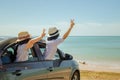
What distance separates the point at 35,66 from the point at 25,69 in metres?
0.51

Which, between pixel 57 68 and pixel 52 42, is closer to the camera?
pixel 52 42

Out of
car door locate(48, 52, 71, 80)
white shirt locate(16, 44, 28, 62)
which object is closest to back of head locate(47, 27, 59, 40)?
car door locate(48, 52, 71, 80)

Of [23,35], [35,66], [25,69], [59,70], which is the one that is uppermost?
Result: [23,35]

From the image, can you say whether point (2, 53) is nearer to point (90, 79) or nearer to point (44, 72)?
point (44, 72)

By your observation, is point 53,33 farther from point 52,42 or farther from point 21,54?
point 21,54

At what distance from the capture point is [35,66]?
29.6 ft

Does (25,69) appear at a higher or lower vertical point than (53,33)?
lower

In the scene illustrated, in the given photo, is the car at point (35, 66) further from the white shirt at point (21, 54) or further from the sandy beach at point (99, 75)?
the sandy beach at point (99, 75)

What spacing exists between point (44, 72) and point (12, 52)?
1040 millimetres

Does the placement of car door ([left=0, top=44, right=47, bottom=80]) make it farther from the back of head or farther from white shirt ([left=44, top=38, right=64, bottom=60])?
the back of head

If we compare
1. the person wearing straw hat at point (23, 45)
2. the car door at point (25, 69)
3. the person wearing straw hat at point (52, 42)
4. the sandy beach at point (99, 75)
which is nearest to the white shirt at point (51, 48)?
the person wearing straw hat at point (52, 42)

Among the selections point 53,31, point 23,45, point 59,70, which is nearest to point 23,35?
point 23,45

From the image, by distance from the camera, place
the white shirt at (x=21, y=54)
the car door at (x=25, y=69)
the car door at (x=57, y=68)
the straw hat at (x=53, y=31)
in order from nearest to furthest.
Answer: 1. the car door at (x=25, y=69)
2. the white shirt at (x=21, y=54)
3. the car door at (x=57, y=68)
4. the straw hat at (x=53, y=31)

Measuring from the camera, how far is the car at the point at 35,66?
813cm
